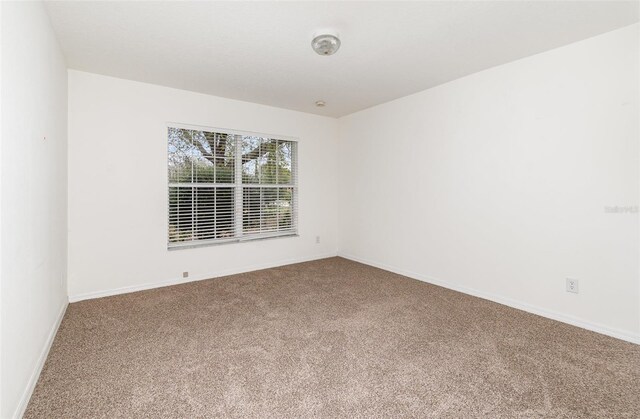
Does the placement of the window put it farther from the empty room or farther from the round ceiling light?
the round ceiling light

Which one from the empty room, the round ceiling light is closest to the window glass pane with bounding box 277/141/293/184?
the empty room

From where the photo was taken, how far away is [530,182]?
293cm

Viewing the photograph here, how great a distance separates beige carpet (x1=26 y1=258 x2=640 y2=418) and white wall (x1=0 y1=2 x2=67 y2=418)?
0.25 m

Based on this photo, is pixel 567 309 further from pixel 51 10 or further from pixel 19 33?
pixel 51 10

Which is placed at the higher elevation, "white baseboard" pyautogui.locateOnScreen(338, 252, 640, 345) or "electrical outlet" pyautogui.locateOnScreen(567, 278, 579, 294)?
"electrical outlet" pyautogui.locateOnScreen(567, 278, 579, 294)

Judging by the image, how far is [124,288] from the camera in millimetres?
3488

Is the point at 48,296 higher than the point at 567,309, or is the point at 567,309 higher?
the point at 48,296

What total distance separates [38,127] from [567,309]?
4272 millimetres

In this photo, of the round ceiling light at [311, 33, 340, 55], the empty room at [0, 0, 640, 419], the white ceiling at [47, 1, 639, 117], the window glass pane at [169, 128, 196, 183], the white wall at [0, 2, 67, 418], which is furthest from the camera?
the window glass pane at [169, 128, 196, 183]

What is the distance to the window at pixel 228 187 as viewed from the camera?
3.89 meters

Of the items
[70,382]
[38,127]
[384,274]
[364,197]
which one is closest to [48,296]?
[70,382]

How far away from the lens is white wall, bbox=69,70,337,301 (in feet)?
10.6

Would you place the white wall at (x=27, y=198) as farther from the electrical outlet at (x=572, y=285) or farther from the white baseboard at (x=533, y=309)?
the electrical outlet at (x=572, y=285)

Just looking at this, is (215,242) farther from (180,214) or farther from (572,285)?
(572,285)
